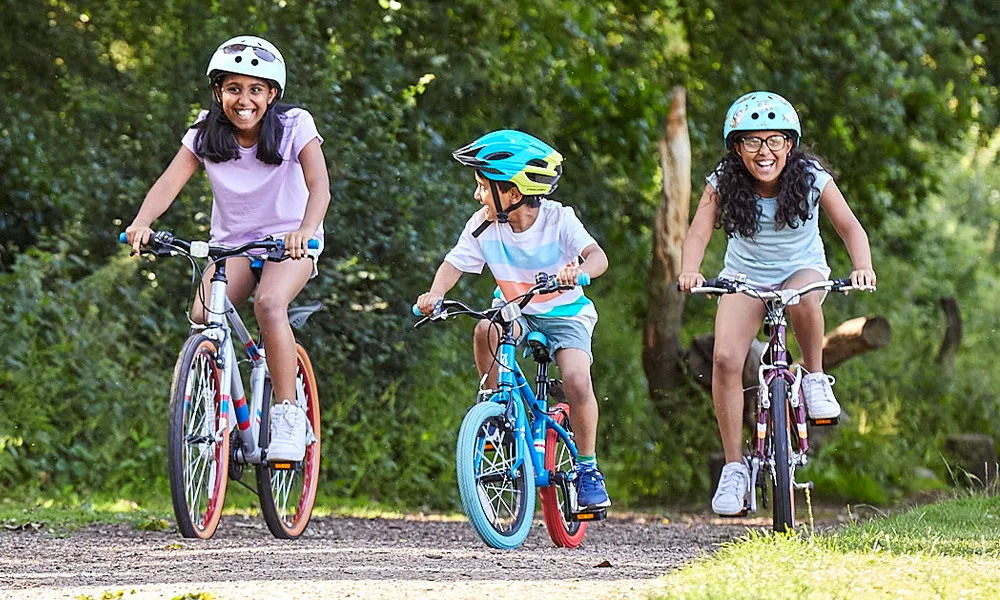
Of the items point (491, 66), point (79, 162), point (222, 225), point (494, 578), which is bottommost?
point (494, 578)

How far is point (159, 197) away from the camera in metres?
6.53

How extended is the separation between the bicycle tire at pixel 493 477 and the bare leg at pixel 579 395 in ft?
1.20

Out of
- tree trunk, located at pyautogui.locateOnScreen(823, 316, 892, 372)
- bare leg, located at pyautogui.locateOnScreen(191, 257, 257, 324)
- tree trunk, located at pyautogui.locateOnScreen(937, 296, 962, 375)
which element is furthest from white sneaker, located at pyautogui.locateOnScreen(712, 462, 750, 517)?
tree trunk, located at pyautogui.locateOnScreen(937, 296, 962, 375)

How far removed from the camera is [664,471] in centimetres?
1373

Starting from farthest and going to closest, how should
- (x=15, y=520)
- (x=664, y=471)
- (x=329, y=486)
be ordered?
(x=664, y=471)
(x=329, y=486)
(x=15, y=520)

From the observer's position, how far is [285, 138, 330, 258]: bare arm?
6.18m

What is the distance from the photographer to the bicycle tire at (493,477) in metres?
5.80

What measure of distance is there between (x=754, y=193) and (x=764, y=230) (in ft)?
0.67

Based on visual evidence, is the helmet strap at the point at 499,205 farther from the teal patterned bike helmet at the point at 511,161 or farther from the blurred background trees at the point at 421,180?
the blurred background trees at the point at 421,180

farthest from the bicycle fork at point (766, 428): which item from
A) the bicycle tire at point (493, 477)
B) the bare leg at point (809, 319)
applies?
the bicycle tire at point (493, 477)

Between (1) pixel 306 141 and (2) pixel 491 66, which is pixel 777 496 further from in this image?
(2) pixel 491 66

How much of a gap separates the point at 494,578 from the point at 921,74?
436 inches

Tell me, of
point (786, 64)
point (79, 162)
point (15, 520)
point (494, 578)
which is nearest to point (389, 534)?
point (15, 520)

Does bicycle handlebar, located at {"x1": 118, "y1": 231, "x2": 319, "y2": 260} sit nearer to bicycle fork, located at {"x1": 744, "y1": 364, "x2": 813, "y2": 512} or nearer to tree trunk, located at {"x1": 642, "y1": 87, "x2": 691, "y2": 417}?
bicycle fork, located at {"x1": 744, "y1": 364, "x2": 813, "y2": 512}
